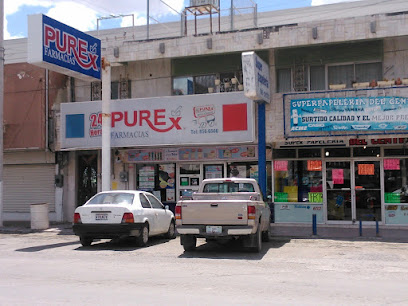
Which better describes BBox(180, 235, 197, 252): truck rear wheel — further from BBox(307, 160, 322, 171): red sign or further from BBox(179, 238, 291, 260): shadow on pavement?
BBox(307, 160, 322, 171): red sign

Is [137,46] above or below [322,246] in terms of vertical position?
above

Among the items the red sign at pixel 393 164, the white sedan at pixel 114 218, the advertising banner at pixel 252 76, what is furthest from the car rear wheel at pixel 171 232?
the red sign at pixel 393 164

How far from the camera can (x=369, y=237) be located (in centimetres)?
1532

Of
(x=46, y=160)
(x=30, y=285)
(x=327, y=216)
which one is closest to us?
(x=30, y=285)

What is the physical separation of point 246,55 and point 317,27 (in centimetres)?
373

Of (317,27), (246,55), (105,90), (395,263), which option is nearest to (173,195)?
(105,90)

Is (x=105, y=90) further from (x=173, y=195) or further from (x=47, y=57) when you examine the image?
(x=173, y=195)

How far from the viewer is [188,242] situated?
40.5 ft

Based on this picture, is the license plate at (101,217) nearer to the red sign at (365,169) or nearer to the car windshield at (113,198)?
the car windshield at (113,198)

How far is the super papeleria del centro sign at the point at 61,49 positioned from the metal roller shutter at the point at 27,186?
6.09 m

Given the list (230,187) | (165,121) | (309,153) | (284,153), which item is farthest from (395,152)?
(165,121)

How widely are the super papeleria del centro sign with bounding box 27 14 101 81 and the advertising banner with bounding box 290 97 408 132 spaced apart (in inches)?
294

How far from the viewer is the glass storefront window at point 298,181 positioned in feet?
62.5

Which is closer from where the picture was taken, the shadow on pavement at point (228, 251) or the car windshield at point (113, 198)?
the shadow on pavement at point (228, 251)
